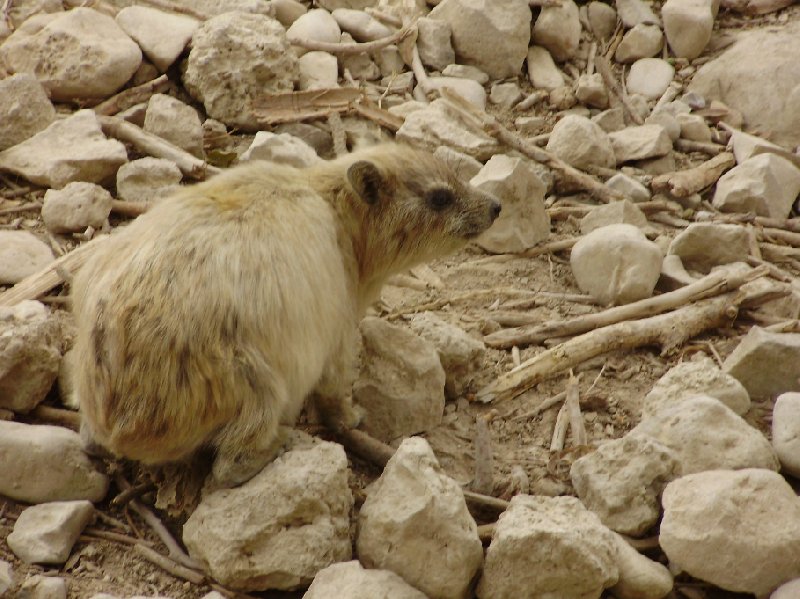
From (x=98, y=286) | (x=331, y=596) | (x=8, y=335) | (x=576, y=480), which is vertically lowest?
(x=576, y=480)

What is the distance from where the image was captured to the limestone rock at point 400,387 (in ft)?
15.2

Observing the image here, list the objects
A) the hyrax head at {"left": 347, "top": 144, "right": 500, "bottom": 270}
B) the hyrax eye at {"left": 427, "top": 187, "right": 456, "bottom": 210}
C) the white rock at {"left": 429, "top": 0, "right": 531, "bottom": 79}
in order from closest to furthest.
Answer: the hyrax head at {"left": 347, "top": 144, "right": 500, "bottom": 270}, the hyrax eye at {"left": 427, "top": 187, "right": 456, "bottom": 210}, the white rock at {"left": 429, "top": 0, "right": 531, "bottom": 79}

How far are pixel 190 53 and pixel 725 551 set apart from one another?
497cm

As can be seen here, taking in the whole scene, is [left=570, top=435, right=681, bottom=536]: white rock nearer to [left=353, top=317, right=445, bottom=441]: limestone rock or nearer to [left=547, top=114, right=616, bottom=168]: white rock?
[left=353, top=317, right=445, bottom=441]: limestone rock

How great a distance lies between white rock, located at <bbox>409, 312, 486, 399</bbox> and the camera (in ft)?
16.0

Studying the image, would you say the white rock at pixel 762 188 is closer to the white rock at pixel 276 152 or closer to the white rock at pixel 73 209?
the white rock at pixel 276 152

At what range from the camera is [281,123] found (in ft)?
21.6

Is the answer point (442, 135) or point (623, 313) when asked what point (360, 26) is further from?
point (623, 313)

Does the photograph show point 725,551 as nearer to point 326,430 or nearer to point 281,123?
point 326,430

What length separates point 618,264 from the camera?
18.1ft

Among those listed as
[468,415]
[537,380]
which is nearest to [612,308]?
[537,380]

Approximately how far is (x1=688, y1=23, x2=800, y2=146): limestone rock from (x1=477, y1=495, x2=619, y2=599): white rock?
5013 mm

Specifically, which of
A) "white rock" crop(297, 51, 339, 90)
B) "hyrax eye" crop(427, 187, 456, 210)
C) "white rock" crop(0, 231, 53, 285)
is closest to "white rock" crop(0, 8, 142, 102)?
"white rock" crop(297, 51, 339, 90)

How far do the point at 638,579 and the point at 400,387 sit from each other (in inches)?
62.0
